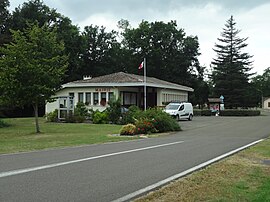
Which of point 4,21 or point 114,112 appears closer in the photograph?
point 114,112

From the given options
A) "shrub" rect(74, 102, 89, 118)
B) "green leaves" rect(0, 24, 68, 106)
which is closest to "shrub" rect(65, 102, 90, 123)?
"shrub" rect(74, 102, 89, 118)

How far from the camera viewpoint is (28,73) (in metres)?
23.4

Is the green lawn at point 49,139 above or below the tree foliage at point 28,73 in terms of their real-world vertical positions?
below

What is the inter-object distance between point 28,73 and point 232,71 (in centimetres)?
5507

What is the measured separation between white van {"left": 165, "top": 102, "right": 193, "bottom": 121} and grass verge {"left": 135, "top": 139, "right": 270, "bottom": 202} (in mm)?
27335

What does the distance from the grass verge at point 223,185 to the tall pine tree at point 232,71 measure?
6222 centimetres

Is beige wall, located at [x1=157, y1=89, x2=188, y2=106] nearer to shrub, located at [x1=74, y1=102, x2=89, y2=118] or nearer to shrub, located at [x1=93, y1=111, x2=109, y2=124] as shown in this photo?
shrub, located at [x1=74, y1=102, x2=89, y2=118]

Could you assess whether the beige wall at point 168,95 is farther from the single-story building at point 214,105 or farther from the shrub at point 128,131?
the shrub at point 128,131

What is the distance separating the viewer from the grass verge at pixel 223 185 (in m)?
6.79

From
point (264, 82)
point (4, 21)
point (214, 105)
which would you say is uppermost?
point (4, 21)

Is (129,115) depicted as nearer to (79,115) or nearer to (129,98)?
(79,115)

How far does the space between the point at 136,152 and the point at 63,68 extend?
1344 centimetres

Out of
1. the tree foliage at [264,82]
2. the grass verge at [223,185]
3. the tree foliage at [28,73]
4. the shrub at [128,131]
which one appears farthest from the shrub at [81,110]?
the tree foliage at [264,82]

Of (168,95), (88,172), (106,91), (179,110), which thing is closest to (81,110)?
(106,91)
